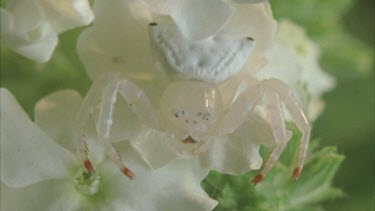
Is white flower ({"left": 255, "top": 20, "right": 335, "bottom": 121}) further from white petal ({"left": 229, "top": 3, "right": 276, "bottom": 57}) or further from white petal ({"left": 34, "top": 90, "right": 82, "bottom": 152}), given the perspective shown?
white petal ({"left": 34, "top": 90, "right": 82, "bottom": 152})

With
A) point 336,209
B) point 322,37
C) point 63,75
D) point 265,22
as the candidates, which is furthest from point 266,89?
point 336,209

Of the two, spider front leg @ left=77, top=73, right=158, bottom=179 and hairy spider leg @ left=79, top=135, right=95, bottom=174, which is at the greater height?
spider front leg @ left=77, top=73, right=158, bottom=179

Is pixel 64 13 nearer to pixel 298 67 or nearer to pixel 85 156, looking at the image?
pixel 85 156

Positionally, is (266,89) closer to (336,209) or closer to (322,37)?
(322,37)

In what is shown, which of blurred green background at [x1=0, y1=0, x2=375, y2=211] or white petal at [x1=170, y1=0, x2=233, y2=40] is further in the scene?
blurred green background at [x1=0, y1=0, x2=375, y2=211]

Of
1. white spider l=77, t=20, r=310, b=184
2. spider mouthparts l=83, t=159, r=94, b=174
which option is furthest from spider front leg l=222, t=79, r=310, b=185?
spider mouthparts l=83, t=159, r=94, b=174

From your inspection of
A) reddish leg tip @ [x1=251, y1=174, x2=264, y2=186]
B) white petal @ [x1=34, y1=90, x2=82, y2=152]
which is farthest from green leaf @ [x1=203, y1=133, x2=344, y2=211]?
white petal @ [x1=34, y1=90, x2=82, y2=152]

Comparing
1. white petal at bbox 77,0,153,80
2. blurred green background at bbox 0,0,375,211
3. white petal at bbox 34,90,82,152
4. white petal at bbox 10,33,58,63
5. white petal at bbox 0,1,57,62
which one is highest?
white petal at bbox 0,1,57,62
